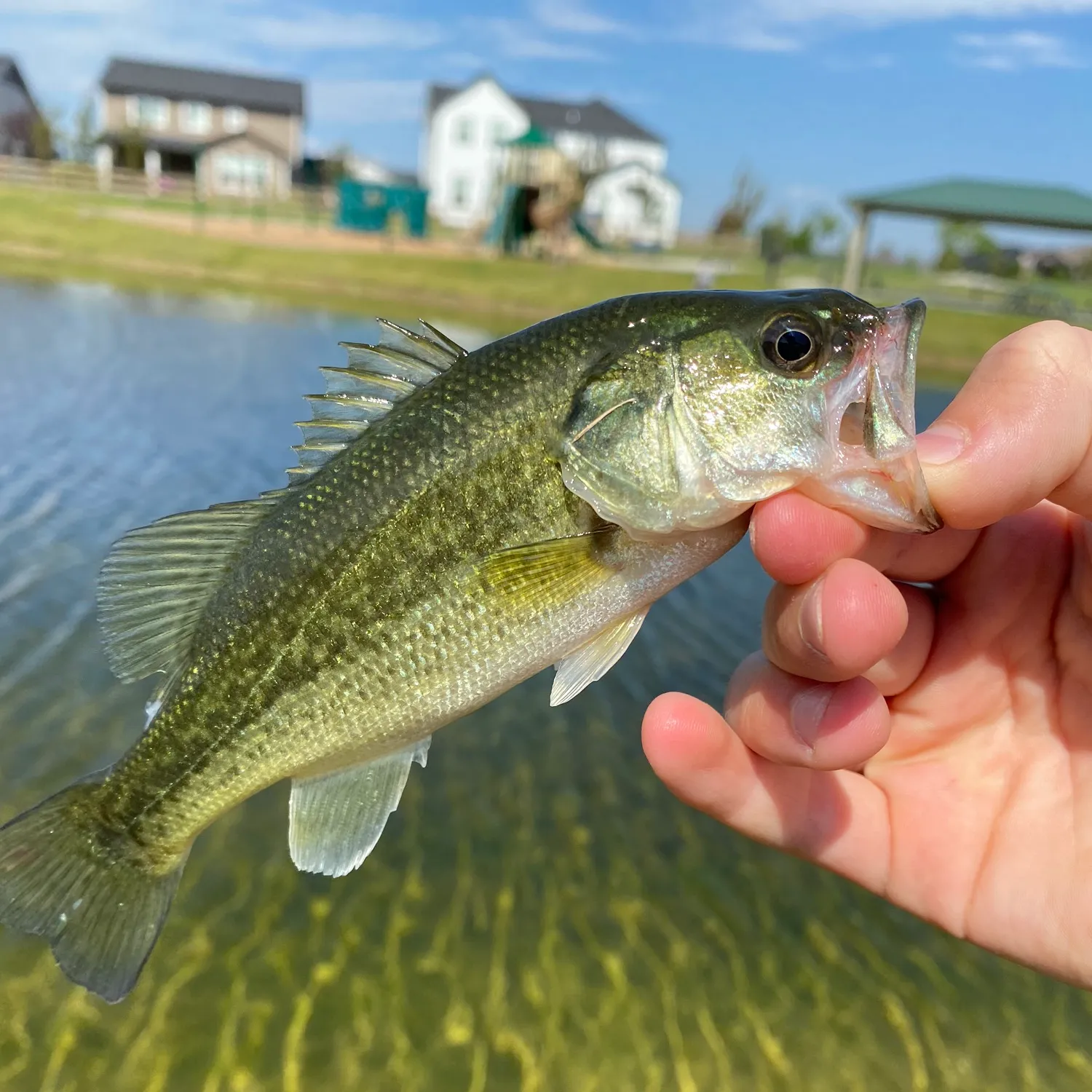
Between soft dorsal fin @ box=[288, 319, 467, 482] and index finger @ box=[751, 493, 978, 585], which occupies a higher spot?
soft dorsal fin @ box=[288, 319, 467, 482]

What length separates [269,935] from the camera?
189 inches

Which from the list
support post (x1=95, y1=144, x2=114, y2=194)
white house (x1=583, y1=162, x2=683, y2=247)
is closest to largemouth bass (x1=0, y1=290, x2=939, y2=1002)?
support post (x1=95, y1=144, x2=114, y2=194)

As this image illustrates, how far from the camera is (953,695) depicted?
2.94 m

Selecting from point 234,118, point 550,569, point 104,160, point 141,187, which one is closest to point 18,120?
point 104,160

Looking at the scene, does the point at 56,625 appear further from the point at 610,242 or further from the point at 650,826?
the point at 610,242

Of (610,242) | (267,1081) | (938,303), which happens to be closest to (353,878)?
(267,1081)

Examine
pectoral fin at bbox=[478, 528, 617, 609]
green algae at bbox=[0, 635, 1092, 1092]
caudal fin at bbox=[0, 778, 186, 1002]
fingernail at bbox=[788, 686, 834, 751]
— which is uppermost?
pectoral fin at bbox=[478, 528, 617, 609]

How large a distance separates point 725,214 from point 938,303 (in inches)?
1720

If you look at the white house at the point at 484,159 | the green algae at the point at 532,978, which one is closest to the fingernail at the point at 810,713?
the green algae at the point at 532,978

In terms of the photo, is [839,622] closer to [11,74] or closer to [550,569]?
[550,569]

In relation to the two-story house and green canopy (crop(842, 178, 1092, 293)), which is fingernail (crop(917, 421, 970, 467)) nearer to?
green canopy (crop(842, 178, 1092, 293))

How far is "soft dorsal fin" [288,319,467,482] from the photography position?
8.44 ft

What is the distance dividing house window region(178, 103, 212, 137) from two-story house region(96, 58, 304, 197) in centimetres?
6

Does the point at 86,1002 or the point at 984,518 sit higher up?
the point at 984,518
